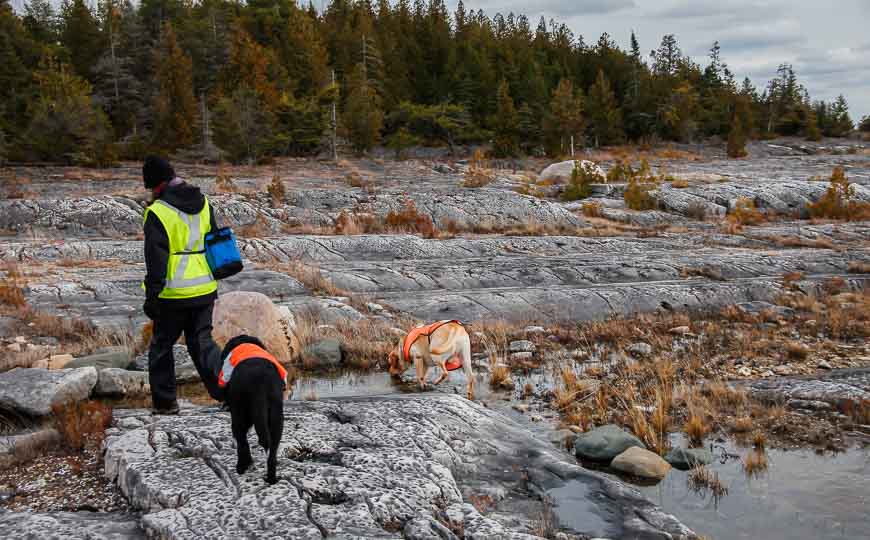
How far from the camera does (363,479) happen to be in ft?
16.0

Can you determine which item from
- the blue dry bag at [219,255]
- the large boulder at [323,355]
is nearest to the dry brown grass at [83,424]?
the blue dry bag at [219,255]

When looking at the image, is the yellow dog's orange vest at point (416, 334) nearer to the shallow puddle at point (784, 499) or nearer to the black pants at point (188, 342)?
the black pants at point (188, 342)

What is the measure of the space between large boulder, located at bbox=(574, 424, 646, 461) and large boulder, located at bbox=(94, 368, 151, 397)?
4.91 metres

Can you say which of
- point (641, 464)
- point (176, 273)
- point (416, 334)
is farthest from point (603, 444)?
point (176, 273)

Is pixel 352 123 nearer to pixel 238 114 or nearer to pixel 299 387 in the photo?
pixel 238 114

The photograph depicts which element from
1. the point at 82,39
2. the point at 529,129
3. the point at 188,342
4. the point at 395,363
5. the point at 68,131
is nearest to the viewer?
the point at 188,342

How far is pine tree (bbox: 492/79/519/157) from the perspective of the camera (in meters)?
51.5

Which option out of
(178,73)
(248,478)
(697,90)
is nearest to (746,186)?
(248,478)

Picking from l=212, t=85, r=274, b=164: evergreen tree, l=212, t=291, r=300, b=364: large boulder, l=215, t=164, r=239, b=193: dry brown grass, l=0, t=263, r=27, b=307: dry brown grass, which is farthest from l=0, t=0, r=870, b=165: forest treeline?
l=212, t=291, r=300, b=364: large boulder

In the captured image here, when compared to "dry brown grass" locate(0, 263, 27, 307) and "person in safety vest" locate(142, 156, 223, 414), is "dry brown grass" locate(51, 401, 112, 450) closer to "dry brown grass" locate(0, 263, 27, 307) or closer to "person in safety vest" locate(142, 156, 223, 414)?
"person in safety vest" locate(142, 156, 223, 414)

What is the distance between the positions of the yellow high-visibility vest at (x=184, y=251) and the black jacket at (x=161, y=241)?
38 mm

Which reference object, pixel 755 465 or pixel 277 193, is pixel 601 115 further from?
pixel 755 465

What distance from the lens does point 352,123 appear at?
158 feet

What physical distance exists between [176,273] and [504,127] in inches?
1914
